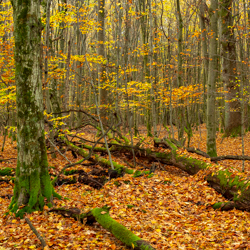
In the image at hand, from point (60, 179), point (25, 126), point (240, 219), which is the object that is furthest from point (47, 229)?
point (240, 219)

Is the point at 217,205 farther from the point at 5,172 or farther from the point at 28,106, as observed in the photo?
the point at 5,172

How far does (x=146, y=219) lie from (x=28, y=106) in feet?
12.3

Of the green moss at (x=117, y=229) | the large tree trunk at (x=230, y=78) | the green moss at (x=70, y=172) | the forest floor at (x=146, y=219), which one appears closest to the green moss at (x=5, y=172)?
the forest floor at (x=146, y=219)

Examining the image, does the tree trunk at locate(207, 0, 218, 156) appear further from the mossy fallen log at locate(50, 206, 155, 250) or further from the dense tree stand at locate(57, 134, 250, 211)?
the mossy fallen log at locate(50, 206, 155, 250)

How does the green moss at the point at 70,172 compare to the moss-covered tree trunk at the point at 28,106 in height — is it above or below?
below

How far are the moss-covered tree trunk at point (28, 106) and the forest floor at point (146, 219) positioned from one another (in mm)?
505

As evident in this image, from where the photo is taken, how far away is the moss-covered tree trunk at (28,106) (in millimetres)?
4660

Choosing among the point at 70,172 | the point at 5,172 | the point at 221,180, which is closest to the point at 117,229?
the point at 221,180

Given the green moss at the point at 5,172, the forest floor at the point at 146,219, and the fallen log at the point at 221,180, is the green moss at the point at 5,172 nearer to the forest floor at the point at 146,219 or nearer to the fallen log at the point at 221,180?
the forest floor at the point at 146,219

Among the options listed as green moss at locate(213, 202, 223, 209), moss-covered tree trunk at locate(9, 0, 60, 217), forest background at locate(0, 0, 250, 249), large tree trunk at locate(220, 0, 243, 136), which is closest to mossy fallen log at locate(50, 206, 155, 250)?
moss-covered tree trunk at locate(9, 0, 60, 217)

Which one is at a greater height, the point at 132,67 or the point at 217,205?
the point at 132,67

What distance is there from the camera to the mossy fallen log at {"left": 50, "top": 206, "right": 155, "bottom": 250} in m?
3.56

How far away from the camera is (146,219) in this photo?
5066mm

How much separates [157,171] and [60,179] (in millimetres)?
3762
